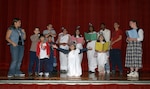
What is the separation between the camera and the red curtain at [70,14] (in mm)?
9367

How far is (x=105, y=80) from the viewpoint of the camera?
612 cm

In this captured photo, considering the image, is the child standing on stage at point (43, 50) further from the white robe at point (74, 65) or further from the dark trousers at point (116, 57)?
the dark trousers at point (116, 57)

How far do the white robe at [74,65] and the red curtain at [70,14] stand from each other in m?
2.29

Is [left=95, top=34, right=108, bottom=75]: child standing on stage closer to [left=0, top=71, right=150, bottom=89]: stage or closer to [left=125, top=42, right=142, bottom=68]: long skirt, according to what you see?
[left=125, top=42, right=142, bottom=68]: long skirt

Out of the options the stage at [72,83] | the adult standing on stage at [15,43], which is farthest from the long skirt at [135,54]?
the adult standing on stage at [15,43]

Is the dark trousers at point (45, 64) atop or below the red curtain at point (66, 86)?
atop

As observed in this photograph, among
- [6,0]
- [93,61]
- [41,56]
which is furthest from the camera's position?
[6,0]

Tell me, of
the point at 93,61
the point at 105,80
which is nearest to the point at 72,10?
the point at 93,61

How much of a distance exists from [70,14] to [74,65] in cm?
286

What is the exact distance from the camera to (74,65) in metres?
7.11

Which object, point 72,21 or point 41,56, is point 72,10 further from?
point 41,56

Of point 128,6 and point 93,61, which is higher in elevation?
point 128,6

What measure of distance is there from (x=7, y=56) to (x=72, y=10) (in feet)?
9.02

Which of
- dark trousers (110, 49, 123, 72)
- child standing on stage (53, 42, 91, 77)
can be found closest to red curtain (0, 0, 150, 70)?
dark trousers (110, 49, 123, 72)
